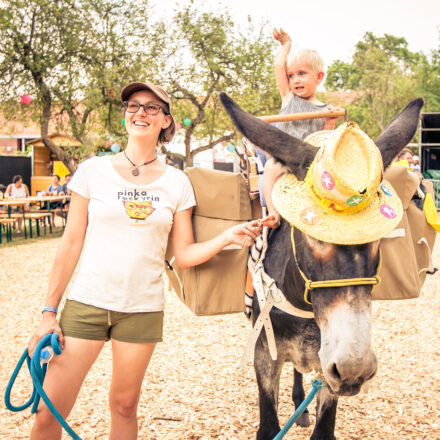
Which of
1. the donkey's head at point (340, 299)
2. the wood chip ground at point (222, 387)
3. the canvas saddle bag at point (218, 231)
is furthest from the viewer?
the wood chip ground at point (222, 387)

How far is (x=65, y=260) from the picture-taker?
2.30 metres

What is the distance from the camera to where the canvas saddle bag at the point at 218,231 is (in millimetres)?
2662

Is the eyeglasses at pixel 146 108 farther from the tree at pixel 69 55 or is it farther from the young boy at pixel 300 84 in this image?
the tree at pixel 69 55

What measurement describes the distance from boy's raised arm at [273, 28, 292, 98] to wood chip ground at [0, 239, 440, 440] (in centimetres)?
271

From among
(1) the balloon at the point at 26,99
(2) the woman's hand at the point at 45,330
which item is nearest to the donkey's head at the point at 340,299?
(2) the woman's hand at the point at 45,330

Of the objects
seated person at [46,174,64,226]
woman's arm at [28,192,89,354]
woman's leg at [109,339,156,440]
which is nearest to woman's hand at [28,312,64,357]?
woman's arm at [28,192,89,354]

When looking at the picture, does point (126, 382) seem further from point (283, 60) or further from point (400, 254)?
point (283, 60)

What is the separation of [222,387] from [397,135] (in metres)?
3.24

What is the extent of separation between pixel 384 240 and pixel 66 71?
46.3 feet

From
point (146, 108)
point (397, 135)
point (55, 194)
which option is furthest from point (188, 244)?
point (55, 194)

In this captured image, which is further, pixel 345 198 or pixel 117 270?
pixel 117 270

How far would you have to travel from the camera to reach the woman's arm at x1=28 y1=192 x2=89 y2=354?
7.25 ft

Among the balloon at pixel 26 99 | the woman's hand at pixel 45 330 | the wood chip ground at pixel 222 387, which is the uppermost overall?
the balloon at pixel 26 99

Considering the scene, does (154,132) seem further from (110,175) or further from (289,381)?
A: (289,381)
